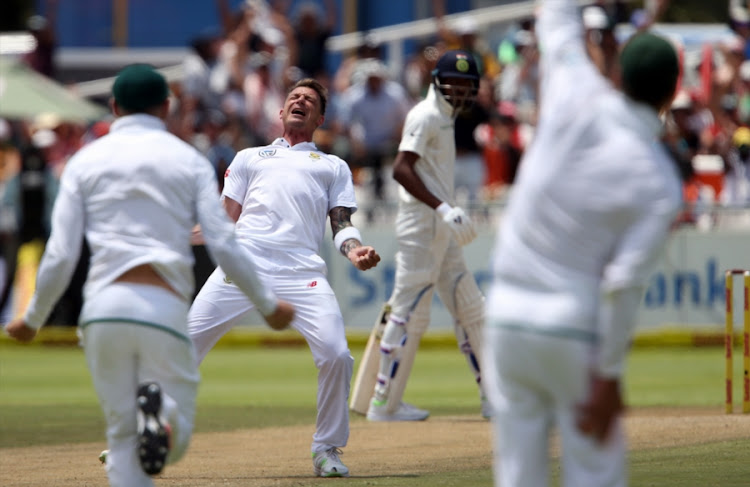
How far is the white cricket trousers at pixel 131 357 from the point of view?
5.60 metres

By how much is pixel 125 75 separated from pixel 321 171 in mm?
2676

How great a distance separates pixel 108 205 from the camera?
5723mm

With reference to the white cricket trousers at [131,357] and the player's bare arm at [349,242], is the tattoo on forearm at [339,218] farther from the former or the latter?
the white cricket trousers at [131,357]

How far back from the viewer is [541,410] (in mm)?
4695

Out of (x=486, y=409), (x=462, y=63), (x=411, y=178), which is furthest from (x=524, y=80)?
(x=486, y=409)

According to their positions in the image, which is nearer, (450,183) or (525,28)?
(450,183)

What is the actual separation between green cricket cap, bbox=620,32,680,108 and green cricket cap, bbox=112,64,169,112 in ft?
7.04

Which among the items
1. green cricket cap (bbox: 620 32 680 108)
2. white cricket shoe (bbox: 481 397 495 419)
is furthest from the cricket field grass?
green cricket cap (bbox: 620 32 680 108)

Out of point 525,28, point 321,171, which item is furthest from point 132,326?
point 525,28

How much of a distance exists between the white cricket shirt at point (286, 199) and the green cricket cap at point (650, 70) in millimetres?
3799

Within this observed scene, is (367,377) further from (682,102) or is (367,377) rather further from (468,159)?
(682,102)

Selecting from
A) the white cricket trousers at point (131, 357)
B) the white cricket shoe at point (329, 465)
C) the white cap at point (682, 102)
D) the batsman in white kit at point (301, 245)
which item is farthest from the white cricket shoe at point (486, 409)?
the white cap at point (682, 102)

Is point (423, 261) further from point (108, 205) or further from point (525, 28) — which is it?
point (525, 28)

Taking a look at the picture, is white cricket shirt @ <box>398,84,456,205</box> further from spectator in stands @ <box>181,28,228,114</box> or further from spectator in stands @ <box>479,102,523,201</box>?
spectator in stands @ <box>181,28,228,114</box>
